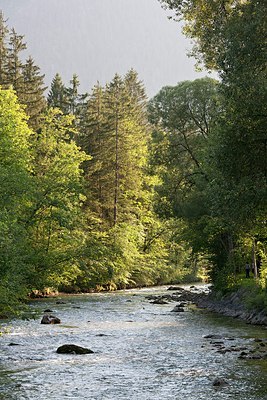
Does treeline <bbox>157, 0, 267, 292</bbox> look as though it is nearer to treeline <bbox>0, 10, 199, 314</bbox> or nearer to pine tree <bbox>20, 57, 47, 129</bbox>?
treeline <bbox>0, 10, 199, 314</bbox>

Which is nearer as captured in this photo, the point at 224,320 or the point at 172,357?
the point at 172,357

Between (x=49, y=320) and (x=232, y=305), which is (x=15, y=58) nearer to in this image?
(x=232, y=305)

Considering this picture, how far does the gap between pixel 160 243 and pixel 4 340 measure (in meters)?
46.7

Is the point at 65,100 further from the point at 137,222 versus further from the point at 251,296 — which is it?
the point at 251,296

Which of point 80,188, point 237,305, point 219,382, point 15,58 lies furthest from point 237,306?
point 15,58

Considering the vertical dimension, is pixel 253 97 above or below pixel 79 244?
above

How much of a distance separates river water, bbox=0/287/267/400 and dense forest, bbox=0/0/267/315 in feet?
7.62

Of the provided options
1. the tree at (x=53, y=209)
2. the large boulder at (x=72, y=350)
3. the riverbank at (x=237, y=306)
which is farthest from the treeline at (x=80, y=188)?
the large boulder at (x=72, y=350)

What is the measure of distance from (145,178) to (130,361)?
48948 millimetres

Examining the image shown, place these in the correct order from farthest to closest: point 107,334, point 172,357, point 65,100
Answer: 1. point 65,100
2. point 107,334
3. point 172,357

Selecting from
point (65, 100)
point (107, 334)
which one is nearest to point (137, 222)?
point (65, 100)

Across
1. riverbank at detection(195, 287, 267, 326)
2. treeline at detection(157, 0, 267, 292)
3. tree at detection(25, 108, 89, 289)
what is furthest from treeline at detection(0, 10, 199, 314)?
riverbank at detection(195, 287, 267, 326)

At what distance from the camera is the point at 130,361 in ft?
59.8

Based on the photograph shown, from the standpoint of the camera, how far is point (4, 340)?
22.1 m
